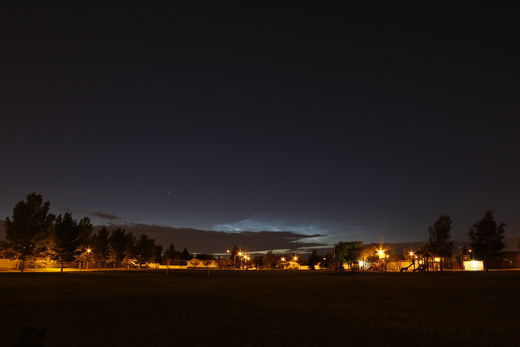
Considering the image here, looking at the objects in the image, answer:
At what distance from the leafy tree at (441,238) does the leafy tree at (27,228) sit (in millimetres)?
64049

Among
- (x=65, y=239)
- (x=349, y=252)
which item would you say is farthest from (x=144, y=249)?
(x=349, y=252)

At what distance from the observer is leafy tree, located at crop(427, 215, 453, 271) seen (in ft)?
230

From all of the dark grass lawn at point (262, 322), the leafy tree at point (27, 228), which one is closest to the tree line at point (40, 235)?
the leafy tree at point (27, 228)

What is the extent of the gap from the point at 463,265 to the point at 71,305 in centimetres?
7978

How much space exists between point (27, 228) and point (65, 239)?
1014 cm

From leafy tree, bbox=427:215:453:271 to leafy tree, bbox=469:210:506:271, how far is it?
18.9 feet

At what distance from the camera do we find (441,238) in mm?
71250

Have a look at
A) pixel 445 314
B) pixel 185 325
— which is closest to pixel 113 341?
pixel 185 325

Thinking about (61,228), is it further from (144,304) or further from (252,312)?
(252,312)

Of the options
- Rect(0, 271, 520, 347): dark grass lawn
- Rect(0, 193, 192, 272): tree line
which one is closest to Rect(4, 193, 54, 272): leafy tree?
Rect(0, 193, 192, 272): tree line

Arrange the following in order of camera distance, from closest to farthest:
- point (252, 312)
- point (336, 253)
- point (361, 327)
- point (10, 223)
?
point (361, 327) → point (252, 312) → point (10, 223) → point (336, 253)

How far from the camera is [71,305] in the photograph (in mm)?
15648

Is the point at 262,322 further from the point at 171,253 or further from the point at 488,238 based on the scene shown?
the point at 171,253

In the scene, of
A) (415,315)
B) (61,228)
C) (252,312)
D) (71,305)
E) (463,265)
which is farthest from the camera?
(463,265)
